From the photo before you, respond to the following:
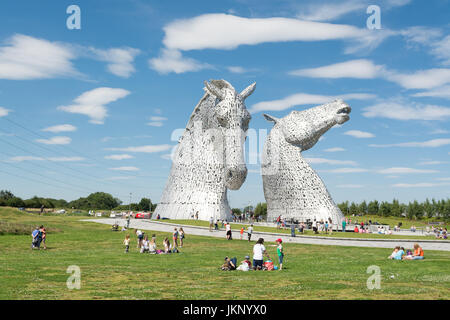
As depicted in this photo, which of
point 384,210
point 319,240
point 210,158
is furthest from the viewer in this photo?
point 384,210

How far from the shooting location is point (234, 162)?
3716 centimetres

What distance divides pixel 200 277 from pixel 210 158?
26.9m

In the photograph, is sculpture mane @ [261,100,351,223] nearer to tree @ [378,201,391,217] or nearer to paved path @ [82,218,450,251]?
paved path @ [82,218,450,251]

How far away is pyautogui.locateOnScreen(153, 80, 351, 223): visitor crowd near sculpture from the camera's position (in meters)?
37.6

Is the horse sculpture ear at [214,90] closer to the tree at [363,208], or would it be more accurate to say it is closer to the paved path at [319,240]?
the paved path at [319,240]

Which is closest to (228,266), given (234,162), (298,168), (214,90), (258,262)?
(258,262)

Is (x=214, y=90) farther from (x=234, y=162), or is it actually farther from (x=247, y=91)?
(x=234, y=162)

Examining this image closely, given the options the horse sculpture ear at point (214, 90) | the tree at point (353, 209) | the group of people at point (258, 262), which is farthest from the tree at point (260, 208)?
the group of people at point (258, 262)

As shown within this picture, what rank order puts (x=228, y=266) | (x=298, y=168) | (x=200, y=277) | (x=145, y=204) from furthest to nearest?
(x=145, y=204), (x=298, y=168), (x=228, y=266), (x=200, y=277)

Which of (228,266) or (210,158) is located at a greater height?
(210,158)

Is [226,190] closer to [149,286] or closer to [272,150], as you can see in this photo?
[272,150]

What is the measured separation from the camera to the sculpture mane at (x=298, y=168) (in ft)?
127
